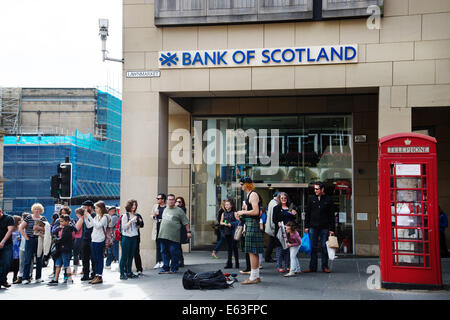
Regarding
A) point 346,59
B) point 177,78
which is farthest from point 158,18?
point 346,59

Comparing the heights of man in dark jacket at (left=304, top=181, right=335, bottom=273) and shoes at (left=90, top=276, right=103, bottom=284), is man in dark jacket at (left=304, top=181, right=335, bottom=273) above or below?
above

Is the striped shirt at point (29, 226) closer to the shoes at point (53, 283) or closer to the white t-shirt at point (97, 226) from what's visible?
the shoes at point (53, 283)

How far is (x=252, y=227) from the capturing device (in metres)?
9.68

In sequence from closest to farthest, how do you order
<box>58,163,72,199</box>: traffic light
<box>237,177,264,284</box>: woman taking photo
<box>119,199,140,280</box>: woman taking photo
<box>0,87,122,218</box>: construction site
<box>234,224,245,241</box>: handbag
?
1. <box>237,177,264,284</box>: woman taking photo
2. <box>119,199,140,280</box>: woman taking photo
3. <box>234,224,245,241</box>: handbag
4. <box>58,163,72,199</box>: traffic light
5. <box>0,87,122,218</box>: construction site

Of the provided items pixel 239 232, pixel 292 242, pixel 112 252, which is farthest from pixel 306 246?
pixel 112 252

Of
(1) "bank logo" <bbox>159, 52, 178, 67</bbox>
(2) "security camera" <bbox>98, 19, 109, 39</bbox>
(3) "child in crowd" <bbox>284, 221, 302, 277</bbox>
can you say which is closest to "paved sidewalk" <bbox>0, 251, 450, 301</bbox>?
(3) "child in crowd" <bbox>284, 221, 302, 277</bbox>

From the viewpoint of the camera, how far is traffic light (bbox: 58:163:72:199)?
1594 cm

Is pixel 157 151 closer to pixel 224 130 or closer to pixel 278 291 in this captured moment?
pixel 224 130

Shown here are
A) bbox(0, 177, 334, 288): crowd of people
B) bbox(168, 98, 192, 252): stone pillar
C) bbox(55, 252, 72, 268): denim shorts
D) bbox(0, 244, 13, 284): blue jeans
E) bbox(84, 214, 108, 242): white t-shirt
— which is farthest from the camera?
bbox(168, 98, 192, 252): stone pillar

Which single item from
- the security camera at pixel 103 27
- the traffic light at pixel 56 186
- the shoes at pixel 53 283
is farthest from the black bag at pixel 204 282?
the traffic light at pixel 56 186

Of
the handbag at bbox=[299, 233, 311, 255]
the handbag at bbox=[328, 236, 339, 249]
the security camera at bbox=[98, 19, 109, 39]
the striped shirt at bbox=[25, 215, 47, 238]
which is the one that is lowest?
the handbag at bbox=[299, 233, 311, 255]

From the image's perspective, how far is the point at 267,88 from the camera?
12141 mm

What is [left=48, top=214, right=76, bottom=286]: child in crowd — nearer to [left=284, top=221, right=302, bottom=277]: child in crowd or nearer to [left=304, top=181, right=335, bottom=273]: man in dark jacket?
[left=284, top=221, right=302, bottom=277]: child in crowd

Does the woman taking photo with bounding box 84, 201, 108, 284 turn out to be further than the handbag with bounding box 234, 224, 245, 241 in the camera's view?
No
